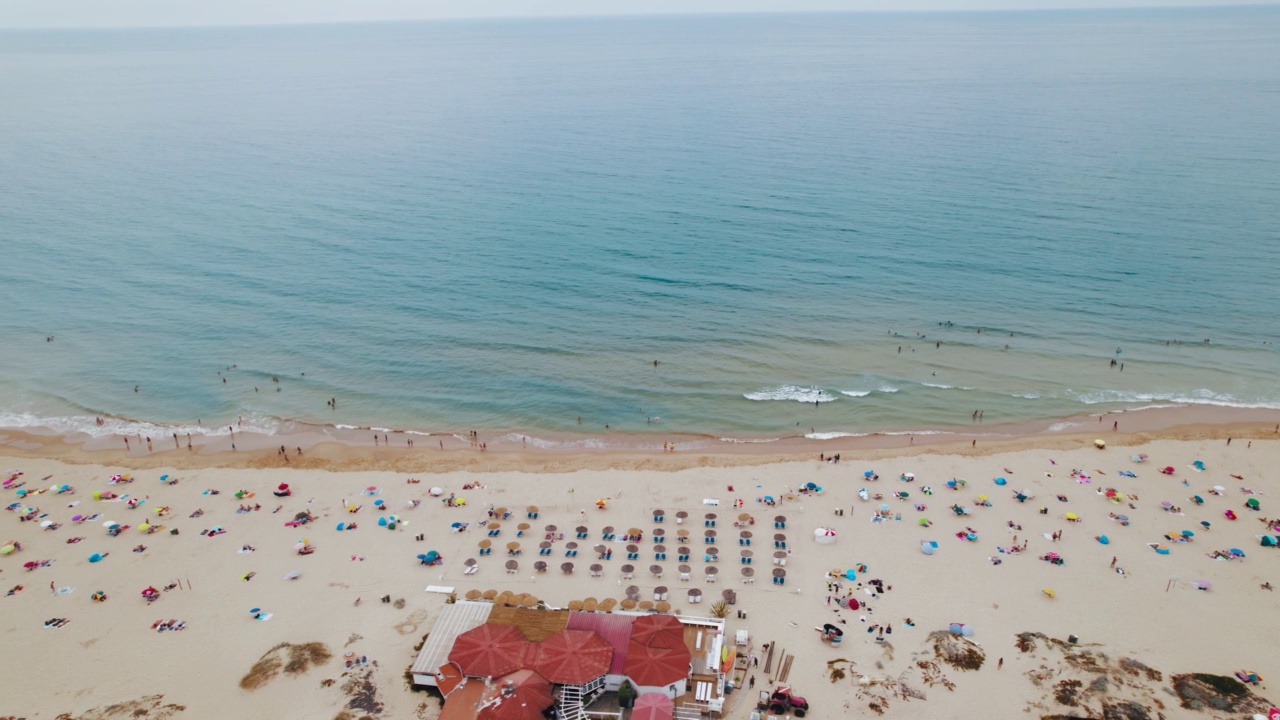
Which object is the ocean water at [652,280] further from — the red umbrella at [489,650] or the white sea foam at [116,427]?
the red umbrella at [489,650]

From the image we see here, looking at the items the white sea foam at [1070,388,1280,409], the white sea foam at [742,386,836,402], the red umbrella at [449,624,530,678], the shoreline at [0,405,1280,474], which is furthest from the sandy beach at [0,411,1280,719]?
the white sea foam at [742,386,836,402]

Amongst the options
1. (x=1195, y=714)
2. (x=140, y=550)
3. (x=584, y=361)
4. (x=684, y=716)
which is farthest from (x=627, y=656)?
(x=584, y=361)

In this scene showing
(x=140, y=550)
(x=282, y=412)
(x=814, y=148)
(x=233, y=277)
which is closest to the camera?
(x=140, y=550)

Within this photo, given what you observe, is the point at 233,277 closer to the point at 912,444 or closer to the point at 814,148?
the point at 912,444

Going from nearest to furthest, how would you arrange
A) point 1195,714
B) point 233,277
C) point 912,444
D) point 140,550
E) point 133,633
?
1. point 1195,714
2. point 133,633
3. point 140,550
4. point 912,444
5. point 233,277

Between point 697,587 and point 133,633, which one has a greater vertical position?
point 697,587

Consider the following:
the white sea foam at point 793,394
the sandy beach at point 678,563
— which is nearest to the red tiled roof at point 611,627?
the sandy beach at point 678,563
